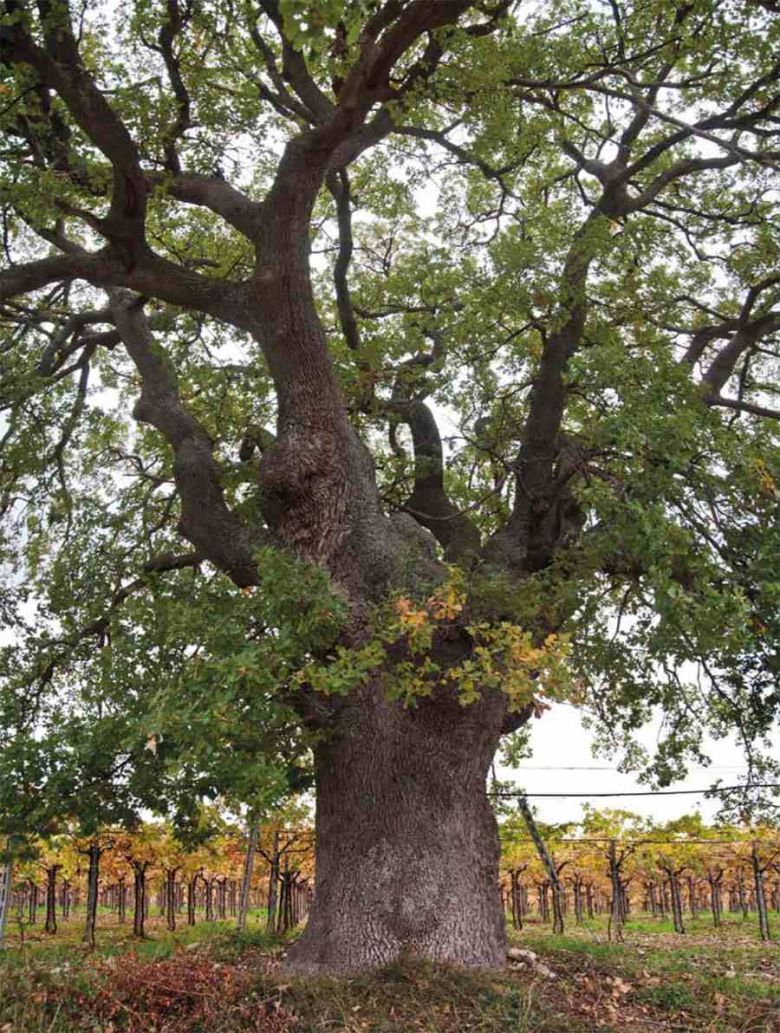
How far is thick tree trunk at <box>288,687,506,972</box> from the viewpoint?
596 centimetres

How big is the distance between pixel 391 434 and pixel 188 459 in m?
2.85

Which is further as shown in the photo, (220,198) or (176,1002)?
(220,198)

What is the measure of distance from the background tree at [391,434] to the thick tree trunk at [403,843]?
2cm

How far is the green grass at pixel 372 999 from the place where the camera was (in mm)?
4469

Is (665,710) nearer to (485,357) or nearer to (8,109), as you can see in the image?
(485,357)

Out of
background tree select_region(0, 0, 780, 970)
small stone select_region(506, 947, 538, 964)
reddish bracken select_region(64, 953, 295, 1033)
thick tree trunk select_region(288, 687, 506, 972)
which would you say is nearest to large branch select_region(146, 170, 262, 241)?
background tree select_region(0, 0, 780, 970)

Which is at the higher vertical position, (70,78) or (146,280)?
(70,78)

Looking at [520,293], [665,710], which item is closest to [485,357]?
[520,293]

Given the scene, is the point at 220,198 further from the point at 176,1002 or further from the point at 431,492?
the point at 176,1002

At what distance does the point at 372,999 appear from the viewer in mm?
5172

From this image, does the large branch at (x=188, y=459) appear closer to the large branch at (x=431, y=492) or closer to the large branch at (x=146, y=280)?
the large branch at (x=146, y=280)

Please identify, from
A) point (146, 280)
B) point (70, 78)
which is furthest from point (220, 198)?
point (70, 78)

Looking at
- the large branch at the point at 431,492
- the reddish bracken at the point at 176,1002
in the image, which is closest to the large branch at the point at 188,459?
the large branch at the point at 431,492

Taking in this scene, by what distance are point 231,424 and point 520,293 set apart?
12.0ft
